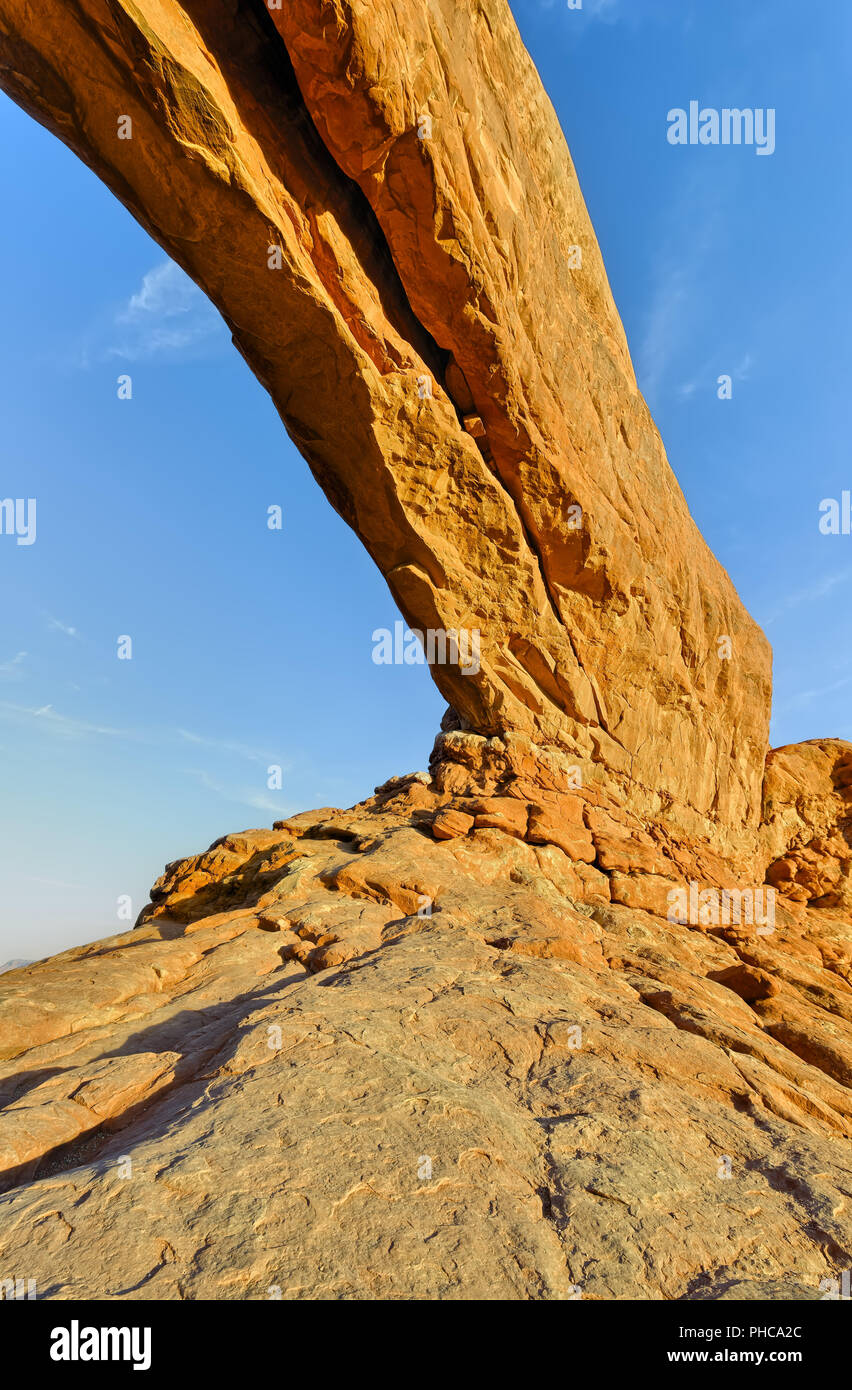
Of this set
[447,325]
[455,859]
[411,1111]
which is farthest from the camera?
[447,325]

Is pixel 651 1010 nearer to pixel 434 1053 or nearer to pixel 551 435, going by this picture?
pixel 434 1053

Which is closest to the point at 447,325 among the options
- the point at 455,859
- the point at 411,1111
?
the point at 455,859

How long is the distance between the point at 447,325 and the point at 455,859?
11.6m

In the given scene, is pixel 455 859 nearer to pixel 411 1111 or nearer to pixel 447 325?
pixel 411 1111

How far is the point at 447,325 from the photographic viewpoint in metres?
15.7

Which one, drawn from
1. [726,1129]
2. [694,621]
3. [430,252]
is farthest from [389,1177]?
[694,621]

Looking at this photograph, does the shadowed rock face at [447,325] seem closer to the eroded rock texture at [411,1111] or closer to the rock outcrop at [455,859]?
the rock outcrop at [455,859]

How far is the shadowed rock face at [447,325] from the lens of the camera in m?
11.1

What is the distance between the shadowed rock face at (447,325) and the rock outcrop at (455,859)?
0.09m

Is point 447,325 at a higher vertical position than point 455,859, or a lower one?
higher

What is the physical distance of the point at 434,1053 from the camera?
6.42 metres

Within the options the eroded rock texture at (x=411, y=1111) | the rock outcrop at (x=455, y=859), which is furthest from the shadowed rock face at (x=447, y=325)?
the eroded rock texture at (x=411, y=1111)

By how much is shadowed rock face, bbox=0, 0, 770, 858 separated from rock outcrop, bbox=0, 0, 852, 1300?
0.28 ft

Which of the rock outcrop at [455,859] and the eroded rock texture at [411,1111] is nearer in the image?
the eroded rock texture at [411,1111]
